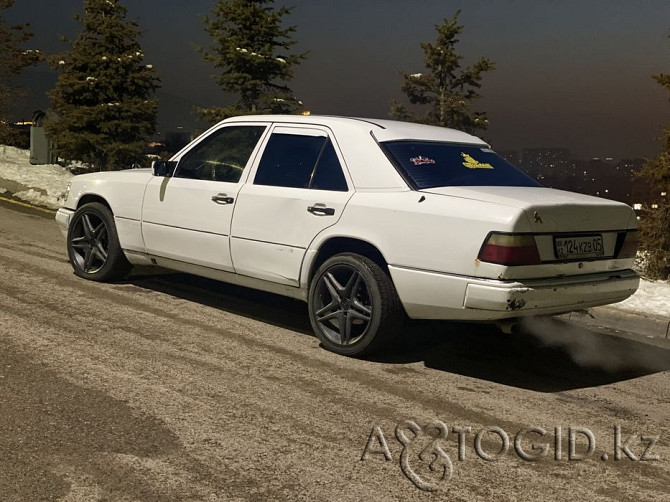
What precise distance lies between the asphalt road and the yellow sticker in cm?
141

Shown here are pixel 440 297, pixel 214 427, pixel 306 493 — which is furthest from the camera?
pixel 440 297

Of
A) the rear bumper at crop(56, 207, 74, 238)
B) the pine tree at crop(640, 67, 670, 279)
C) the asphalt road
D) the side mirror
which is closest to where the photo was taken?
the asphalt road

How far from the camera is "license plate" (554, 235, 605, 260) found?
561 cm

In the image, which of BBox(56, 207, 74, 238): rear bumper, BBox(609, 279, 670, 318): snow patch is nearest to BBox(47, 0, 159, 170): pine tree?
BBox(56, 207, 74, 238): rear bumper

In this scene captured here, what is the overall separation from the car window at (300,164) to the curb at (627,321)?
106 inches

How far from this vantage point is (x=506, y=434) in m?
4.55

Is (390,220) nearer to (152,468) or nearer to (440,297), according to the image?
(440,297)

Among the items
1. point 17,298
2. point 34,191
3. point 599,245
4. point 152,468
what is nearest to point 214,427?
point 152,468

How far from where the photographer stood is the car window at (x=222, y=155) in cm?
708

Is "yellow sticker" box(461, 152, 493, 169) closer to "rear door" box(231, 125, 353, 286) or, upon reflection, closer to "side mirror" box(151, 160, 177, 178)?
"rear door" box(231, 125, 353, 286)

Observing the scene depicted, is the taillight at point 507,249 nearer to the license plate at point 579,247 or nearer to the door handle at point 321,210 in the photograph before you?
the license plate at point 579,247

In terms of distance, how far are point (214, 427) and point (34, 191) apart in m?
13.3

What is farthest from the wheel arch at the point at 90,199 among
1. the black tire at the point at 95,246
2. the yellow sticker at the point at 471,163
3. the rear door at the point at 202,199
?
the yellow sticker at the point at 471,163

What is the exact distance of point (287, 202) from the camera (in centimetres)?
650
